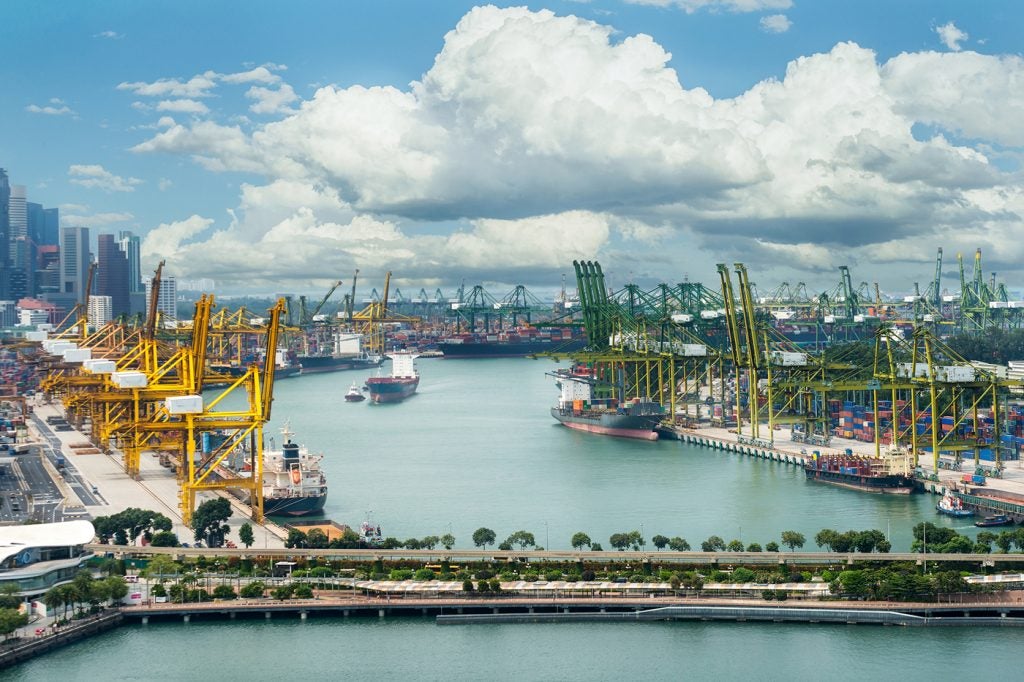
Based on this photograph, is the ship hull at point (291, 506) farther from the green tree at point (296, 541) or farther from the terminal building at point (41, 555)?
the terminal building at point (41, 555)

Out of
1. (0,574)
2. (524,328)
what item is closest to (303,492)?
(0,574)

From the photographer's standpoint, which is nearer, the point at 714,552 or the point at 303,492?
the point at 714,552

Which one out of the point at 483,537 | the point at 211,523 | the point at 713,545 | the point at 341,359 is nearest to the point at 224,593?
the point at 211,523

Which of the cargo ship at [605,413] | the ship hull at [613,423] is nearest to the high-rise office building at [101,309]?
the cargo ship at [605,413]

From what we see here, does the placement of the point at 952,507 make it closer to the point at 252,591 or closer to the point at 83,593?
the point at 252,591

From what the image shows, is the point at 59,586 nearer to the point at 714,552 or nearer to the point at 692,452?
the point at 714,552

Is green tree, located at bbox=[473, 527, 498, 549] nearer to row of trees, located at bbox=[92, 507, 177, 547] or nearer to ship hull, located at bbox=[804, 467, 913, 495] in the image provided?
row of trees, located at bbox=[92, 507, 177, 547]
